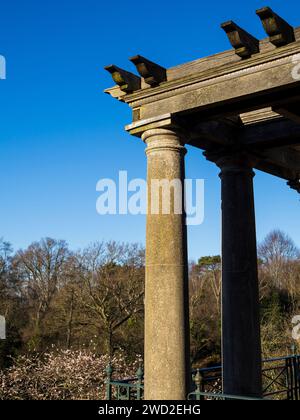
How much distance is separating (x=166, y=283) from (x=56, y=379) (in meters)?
47.8

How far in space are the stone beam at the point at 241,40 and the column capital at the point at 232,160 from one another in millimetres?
6275

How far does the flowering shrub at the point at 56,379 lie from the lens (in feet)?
187

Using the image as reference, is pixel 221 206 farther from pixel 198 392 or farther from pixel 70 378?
pixel 70 378

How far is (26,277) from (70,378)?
4926cm

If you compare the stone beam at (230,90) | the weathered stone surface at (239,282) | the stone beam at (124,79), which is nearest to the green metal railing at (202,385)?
the weathered stone surface at (239,282)

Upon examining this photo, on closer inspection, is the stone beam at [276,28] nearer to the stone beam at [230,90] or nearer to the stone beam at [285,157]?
the stone beam at [230,90]

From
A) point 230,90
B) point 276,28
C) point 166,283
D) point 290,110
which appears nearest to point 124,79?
point 230,90

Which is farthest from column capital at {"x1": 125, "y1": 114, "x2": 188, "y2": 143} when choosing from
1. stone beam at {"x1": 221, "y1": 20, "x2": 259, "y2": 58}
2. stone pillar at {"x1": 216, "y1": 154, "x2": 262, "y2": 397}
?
stone pillar at {"x1": 216, "y1": 154, "x2": 262, "y2": 397}

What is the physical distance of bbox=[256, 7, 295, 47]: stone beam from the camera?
1316 cm

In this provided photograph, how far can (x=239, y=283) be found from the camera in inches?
770

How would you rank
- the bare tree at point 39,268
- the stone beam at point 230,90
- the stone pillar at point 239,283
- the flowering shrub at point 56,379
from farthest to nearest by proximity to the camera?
the bare tree at point 39,268
the flowering shrub at point 56,379
the stone pillar at point 239,283
the stone beam at point 230,90

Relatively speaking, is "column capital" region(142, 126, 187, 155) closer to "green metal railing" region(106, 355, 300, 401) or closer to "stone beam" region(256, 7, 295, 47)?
"stone beam" region(256, 7, 295, 47)

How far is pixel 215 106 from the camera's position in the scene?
619 inches

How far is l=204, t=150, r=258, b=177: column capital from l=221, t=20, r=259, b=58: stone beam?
6275 mm
